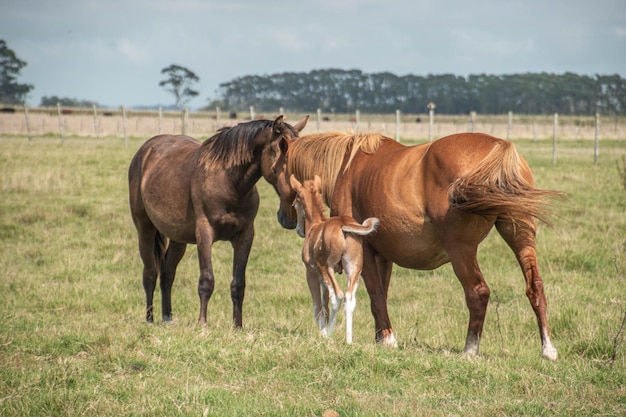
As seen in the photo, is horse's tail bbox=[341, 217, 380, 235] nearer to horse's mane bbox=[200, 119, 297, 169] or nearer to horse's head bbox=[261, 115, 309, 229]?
horse's head bbox=[261, 115, 309, 229]

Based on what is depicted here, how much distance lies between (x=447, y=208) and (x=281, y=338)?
1593 mm

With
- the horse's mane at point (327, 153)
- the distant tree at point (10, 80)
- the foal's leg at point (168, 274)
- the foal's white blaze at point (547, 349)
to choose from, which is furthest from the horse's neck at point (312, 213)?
the distant tree at point (10, 80)

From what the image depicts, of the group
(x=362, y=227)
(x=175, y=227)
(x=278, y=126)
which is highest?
(x=278, y=126)

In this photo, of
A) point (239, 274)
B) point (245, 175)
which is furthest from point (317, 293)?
point (245, 175)

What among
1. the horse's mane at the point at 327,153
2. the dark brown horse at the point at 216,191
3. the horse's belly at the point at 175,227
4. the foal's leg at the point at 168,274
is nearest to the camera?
the horse's mane at the point at 327,153

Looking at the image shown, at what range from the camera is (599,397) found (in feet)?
14.4

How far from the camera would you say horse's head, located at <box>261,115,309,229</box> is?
262 inches

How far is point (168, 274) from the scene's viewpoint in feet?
28.2

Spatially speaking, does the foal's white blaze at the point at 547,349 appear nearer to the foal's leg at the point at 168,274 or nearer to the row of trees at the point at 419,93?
the foal's leg at the point at 168,274

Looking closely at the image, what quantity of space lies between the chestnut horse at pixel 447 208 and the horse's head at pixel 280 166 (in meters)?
0.49

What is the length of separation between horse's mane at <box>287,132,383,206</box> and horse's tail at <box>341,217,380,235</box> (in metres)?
0.77

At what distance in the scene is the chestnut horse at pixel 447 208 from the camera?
528 centimetres

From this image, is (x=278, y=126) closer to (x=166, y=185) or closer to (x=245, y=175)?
(x=245, y=175)

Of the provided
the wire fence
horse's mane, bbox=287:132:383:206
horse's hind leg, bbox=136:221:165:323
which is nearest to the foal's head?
horse's mane, bbox=287:132:383:206
